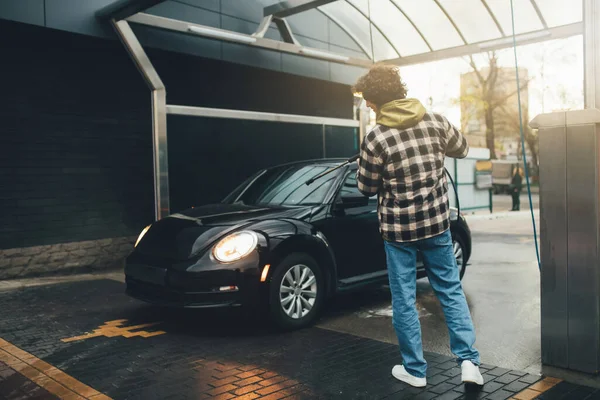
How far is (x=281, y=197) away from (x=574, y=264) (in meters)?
3.03

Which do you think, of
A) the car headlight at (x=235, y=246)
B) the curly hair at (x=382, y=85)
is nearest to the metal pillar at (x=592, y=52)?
the curly hair at (x=382, y=85)

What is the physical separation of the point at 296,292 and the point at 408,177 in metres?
1.99

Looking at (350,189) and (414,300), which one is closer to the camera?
(414,300)

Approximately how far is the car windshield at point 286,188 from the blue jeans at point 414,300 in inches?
83.5

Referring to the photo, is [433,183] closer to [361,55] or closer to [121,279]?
[121,279]

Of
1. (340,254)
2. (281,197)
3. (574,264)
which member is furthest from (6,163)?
(574,264)

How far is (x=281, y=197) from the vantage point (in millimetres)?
6082

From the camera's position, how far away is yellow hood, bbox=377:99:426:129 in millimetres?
3680

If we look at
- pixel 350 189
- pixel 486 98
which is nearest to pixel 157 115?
pixel 350 189

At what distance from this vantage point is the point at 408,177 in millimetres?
3686

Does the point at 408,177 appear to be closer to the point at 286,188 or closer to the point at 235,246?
the point at 235,246

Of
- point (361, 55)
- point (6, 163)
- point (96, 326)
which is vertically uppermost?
point (361, 55)

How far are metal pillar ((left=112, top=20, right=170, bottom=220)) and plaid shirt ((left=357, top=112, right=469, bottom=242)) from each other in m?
6.04

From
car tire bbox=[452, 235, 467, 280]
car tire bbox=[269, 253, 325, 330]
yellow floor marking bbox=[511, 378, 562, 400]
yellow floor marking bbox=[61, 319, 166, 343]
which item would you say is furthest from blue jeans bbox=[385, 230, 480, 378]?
car tire bbox=[452, 235, 467, 280]
